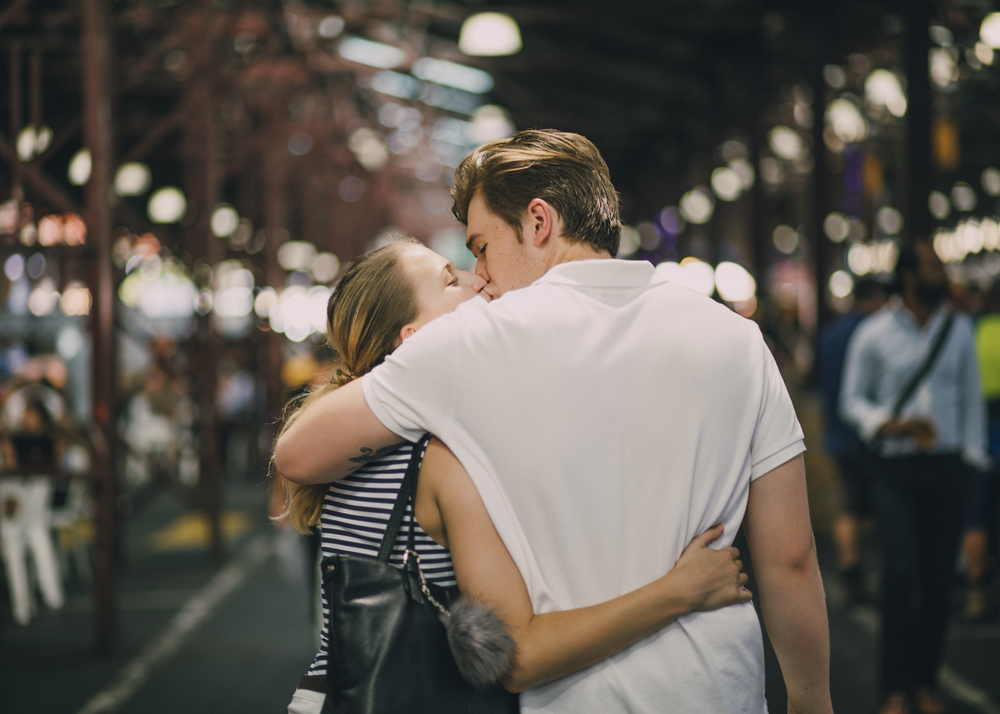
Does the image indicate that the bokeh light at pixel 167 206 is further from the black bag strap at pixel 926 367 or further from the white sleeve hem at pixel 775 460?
the white sleeve hem at pixel 775 460

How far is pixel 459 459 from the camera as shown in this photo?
1.55 m

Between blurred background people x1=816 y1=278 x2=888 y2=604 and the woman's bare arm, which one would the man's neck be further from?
blurred background people x1=816 y1=278 x2=888 y2=604

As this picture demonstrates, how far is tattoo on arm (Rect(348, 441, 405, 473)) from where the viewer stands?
5.24 ft

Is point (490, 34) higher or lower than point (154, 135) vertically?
higher

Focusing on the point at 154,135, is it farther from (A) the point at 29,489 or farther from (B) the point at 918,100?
(B) the point at 918,100

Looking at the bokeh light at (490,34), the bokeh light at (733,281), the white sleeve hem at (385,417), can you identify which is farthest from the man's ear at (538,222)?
the bokeh light at (733,281)

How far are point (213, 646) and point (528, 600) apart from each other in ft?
18.9

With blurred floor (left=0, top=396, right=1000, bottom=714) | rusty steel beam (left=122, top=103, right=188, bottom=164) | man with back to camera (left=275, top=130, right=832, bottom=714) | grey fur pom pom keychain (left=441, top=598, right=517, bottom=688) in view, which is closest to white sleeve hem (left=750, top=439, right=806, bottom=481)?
man with back to camera (left=275, top=130, right=832, bottom=714)

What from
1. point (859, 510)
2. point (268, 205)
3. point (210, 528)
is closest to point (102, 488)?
point (210, 528)

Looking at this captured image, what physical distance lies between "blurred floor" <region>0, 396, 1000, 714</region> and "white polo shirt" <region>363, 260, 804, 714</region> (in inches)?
153

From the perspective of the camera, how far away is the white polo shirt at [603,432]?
1.54 m

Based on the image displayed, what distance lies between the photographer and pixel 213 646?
6730 millimetres

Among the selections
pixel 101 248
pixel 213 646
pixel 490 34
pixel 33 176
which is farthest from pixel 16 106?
pixel 490 34

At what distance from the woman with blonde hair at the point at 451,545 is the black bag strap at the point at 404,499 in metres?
0.01
